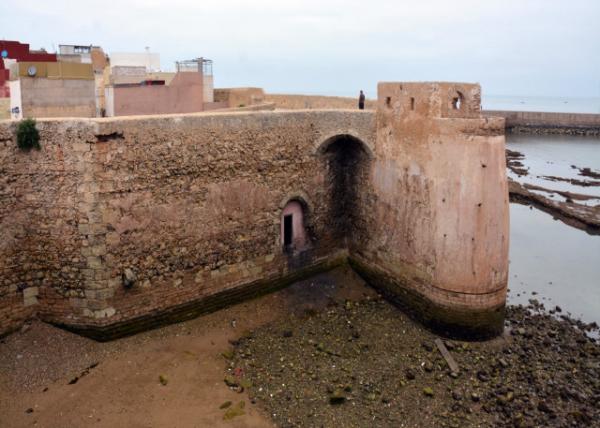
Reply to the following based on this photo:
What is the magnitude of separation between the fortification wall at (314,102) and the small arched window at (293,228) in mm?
4383

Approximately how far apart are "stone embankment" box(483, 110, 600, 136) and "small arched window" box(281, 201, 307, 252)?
49211 mm

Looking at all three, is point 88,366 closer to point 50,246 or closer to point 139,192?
point 50,246

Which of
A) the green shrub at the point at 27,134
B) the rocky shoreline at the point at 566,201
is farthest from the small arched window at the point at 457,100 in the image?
the rocky shoreline at the point at 566,201

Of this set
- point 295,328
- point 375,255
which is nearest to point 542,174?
point 375,255

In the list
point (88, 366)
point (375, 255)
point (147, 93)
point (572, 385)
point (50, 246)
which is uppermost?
point (147, 93)

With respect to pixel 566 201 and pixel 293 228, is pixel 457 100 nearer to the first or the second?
pixel 293 228

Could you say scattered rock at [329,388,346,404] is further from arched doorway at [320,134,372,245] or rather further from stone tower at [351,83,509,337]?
arched doorway at [320,134,372,245]

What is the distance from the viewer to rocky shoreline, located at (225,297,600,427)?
9.14 m

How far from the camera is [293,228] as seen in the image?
1308 cm

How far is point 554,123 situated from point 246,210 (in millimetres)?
55502

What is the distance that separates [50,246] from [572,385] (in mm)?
10045

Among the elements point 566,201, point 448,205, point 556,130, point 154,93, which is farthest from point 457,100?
point 556,130

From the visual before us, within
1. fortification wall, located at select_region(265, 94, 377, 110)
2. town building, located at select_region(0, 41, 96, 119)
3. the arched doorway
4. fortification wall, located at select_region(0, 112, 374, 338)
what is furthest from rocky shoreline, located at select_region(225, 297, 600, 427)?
town building, located at select_region(0, 41, 96, 119)

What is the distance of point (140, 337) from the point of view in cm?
1023
